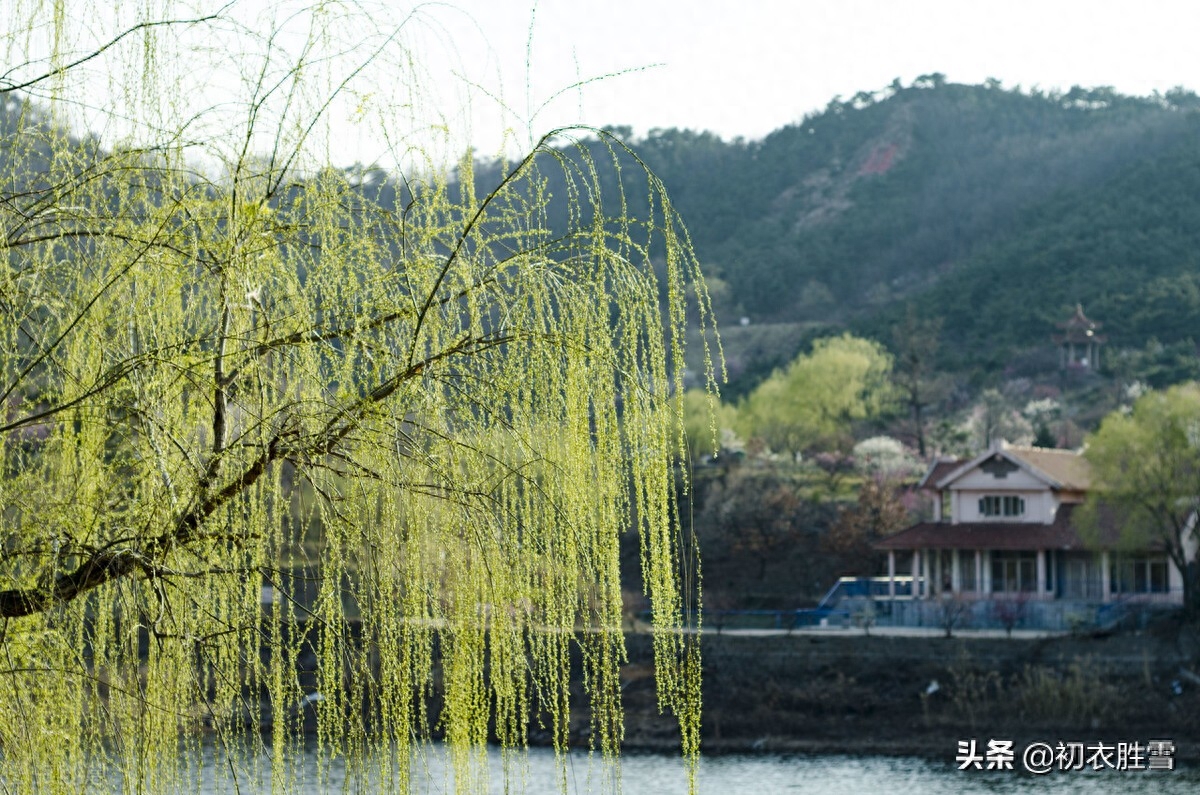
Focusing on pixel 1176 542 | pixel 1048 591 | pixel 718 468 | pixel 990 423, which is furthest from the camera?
pixel 990 423

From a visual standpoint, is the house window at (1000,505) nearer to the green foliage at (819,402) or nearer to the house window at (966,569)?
the house window at (966,569)

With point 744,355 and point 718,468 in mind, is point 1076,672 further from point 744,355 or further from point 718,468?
point 744,355

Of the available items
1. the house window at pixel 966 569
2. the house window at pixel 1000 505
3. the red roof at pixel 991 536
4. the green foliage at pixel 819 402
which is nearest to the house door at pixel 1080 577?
the red roof at pixel 991 536

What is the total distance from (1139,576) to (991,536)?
9.14 feet

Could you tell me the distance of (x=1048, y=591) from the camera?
1137 inches

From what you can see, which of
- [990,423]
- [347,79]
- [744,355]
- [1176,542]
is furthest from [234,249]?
[744,355]

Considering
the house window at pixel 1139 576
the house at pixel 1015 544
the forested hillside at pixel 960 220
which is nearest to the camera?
the house window at pixel 1139 576

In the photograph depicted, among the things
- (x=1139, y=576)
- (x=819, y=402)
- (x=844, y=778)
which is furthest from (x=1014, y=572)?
(x=819, y=402)

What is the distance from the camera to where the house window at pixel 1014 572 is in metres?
→ 29.3

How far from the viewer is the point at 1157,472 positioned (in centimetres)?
2533

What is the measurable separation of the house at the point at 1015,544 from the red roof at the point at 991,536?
0.02 metres

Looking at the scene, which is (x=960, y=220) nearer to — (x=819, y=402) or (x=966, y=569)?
(x=819, y=402)

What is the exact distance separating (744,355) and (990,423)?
16.4m

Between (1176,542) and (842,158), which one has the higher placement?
(842,158)
